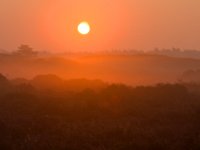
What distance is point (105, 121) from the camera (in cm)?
2072

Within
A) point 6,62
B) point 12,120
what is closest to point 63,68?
point 6,62

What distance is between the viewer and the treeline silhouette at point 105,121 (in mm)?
16070

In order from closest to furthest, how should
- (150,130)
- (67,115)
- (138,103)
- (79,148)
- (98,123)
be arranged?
(79,148), (150,130), (98,123), (67,115), (138,103)

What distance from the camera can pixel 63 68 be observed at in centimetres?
9475

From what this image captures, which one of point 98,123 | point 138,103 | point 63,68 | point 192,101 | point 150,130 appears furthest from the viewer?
point 63,68

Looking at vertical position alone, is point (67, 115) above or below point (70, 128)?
above

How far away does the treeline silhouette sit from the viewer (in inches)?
633

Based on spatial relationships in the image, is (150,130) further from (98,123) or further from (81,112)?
(81,112)

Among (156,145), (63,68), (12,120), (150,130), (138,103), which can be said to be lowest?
(156,145)

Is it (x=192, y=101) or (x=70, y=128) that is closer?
(x=70, y=128)

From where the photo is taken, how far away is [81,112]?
23.1 meters

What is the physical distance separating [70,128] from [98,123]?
1.65 meters

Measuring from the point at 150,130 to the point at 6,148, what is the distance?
565 cm

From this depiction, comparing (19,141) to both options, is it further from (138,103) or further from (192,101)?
(192,101)
